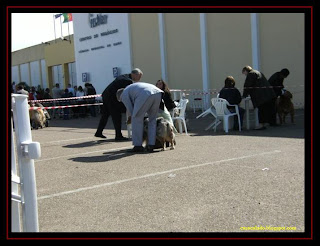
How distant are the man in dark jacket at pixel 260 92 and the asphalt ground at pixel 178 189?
231cm

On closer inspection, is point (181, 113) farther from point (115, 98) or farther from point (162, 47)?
point (162, 47)

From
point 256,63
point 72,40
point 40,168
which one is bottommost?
point 40,168

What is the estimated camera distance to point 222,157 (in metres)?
7.73

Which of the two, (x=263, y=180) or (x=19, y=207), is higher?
(x=19, y=207)

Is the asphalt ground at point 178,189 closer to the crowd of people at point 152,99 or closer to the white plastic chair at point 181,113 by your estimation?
the crowd of people at point 152,99

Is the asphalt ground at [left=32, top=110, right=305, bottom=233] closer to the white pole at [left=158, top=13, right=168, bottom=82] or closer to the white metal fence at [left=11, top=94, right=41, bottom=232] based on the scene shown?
the white metal fence at [left=11, top=94, right=41, bottom=232]

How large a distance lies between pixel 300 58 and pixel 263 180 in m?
13.2

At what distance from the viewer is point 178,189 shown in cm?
557

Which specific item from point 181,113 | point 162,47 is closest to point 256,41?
point 162,47

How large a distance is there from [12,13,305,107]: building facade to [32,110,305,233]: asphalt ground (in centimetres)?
966

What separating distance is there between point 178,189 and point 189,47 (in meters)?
17.8

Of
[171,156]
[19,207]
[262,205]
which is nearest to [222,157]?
[171,156]

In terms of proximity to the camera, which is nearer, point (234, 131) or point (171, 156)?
point (171, 156)
